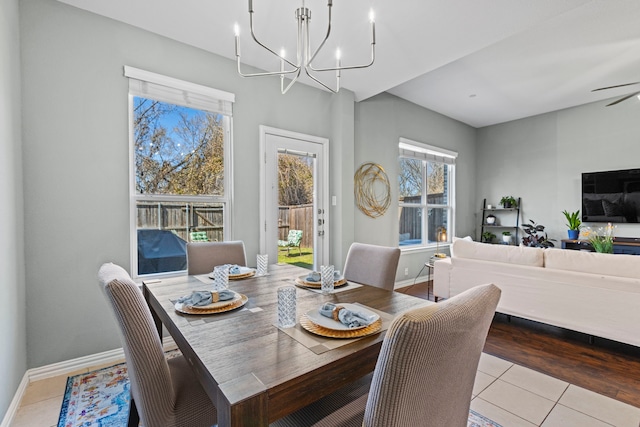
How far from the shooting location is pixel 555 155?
17.1 ft

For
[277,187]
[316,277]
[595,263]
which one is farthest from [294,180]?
[595,263]

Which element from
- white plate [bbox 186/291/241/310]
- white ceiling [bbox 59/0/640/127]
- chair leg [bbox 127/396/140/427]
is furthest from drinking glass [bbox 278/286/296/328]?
white ceiling [bbox 59/0/640/127]

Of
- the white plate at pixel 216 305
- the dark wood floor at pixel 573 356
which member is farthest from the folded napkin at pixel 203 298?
the dark wood floor at pixel 573 356

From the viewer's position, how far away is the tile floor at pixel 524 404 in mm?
1662

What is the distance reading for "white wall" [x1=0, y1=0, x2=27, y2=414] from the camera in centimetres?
165

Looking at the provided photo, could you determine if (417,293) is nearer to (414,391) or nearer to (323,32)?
(323,32)

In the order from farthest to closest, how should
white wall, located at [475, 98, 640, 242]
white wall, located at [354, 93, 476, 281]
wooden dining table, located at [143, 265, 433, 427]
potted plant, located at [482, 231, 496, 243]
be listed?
potted plant, located at [482, 231, 496, 243] < white wall, located at [475, 98, 640, 242] < white wall, located at [354, 93, 476, 281] < wooden dining table, located at [143, 265, 433, 427]

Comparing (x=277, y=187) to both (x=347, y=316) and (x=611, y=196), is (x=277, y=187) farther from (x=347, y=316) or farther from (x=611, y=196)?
(x=611, y=196)

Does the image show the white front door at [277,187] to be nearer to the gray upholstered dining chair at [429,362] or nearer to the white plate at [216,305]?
the white plate at [216,305]

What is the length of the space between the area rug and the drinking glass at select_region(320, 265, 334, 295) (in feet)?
3.52

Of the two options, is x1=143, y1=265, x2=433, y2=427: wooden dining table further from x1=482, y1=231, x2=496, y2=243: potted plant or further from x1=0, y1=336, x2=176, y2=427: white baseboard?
x1=482, y1=231, x2=496, y2=243: potted plant

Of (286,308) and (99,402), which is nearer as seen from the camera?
(286,308)

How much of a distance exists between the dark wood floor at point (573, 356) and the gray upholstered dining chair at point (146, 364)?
2.36 m

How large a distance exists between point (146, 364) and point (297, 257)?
2580 mm
